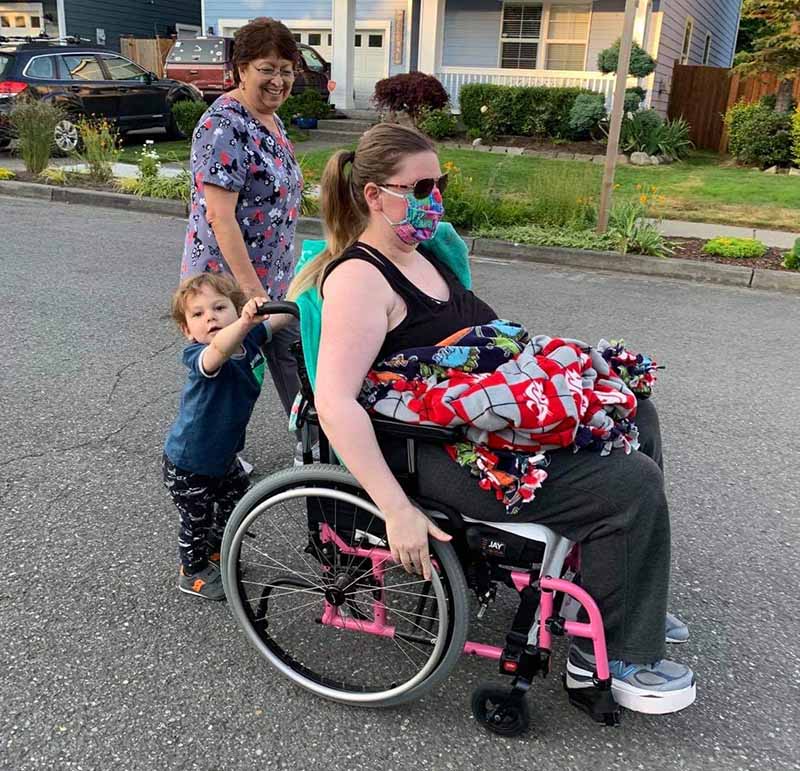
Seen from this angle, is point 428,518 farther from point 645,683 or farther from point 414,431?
point 645,683

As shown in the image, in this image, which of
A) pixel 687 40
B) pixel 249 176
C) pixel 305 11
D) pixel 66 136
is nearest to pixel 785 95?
pixel 687 40

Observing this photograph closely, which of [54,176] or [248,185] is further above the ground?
[248,185]

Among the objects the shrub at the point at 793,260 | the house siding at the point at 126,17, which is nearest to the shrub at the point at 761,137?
the shrub at the point at 793,260

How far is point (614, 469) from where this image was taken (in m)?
1.89

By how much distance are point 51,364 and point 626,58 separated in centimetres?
601

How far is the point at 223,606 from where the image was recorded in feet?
8.50

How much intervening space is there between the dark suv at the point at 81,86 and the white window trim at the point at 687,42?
12.1m

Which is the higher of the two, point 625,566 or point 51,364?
point 625,566

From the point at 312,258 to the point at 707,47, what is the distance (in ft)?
81.4

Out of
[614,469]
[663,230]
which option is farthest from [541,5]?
[614,469]

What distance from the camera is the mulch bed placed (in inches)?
294

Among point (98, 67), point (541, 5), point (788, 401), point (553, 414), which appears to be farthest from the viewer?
point (541, 5)

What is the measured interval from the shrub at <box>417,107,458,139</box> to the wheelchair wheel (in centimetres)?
1466

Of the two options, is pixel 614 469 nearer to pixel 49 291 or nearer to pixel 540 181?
pixel 49 291
